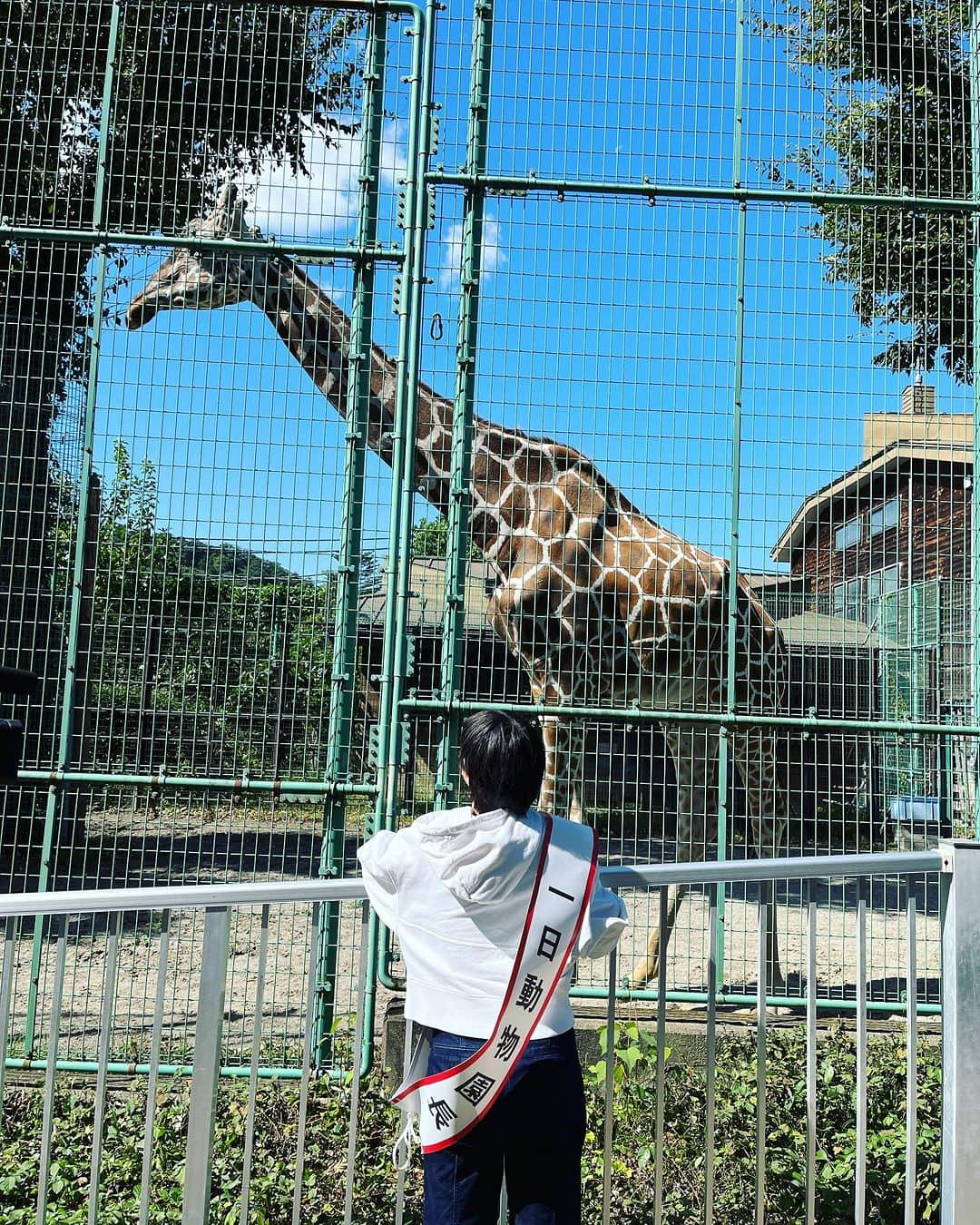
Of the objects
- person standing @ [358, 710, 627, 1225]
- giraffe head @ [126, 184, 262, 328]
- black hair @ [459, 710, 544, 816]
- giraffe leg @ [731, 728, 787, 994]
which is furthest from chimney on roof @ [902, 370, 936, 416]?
person standing @ [358, 710, 627, 1225]

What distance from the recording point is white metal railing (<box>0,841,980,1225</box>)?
9.37ft

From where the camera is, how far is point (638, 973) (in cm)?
607

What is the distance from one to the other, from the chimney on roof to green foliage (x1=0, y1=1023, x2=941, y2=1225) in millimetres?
3195

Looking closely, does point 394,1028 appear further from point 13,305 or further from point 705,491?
point 13,305

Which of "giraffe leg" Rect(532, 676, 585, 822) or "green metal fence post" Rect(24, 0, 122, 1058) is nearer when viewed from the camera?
"green metal fence post" Rect(24, 0, 122, 1058)

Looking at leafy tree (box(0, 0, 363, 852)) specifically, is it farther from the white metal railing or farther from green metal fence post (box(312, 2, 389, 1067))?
the white metal railing

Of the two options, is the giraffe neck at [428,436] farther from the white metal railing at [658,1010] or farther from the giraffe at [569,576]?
the white metal railing at [658,1010]

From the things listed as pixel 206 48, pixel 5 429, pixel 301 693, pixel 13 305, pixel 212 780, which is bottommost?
pixel 212 780

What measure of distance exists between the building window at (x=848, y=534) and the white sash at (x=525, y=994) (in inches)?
148

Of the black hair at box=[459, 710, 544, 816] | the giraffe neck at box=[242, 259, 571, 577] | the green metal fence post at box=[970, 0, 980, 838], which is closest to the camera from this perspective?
the black hair at box=[459, 710, 544, 816]

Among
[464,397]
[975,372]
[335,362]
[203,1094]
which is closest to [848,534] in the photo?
[975,372]

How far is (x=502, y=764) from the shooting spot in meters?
2.60

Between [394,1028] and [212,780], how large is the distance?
1.40 meters

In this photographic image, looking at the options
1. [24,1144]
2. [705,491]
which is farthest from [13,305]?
[24,1144]
